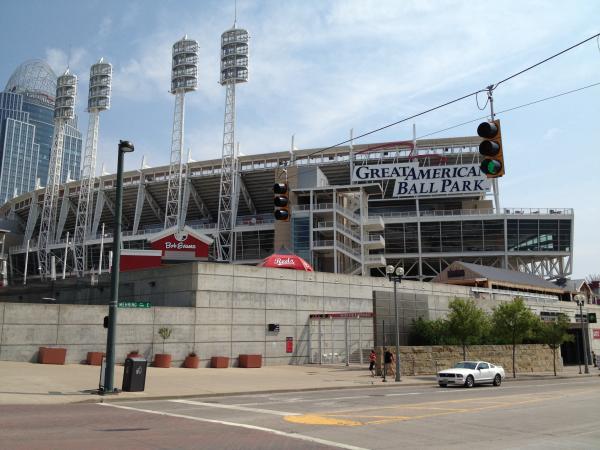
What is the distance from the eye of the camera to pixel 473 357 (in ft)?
121

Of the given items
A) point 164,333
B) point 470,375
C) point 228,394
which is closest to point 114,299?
point 228,394

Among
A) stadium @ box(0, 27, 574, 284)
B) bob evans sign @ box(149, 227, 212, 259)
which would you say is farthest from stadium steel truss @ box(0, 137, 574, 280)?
bob evans sign @ box(149, 227, 212, 259)

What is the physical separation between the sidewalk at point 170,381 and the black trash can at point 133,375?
42 cm

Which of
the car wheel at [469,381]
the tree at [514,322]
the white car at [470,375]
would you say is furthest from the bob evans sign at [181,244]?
the car wheel at [469,381]

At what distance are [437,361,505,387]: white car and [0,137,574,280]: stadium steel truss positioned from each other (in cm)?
4624

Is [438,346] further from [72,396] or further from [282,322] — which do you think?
[72,396]

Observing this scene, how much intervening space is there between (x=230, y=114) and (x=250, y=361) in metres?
64.7

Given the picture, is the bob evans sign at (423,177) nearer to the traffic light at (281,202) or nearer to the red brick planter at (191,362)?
the red brick planter at (191,362)

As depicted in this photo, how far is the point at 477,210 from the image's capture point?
89.1 meters

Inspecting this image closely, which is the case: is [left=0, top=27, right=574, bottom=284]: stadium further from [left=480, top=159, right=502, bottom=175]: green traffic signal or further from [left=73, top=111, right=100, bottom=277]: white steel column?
[left=480, top=159, right=502, bottom=175]: green traffic signal

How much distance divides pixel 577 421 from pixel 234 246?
268 feet

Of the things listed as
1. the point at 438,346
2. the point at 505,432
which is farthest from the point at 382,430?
the point at 438,346

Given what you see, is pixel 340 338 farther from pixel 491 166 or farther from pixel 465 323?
pixel 491 166

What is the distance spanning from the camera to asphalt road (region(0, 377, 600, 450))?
34.4 feet
